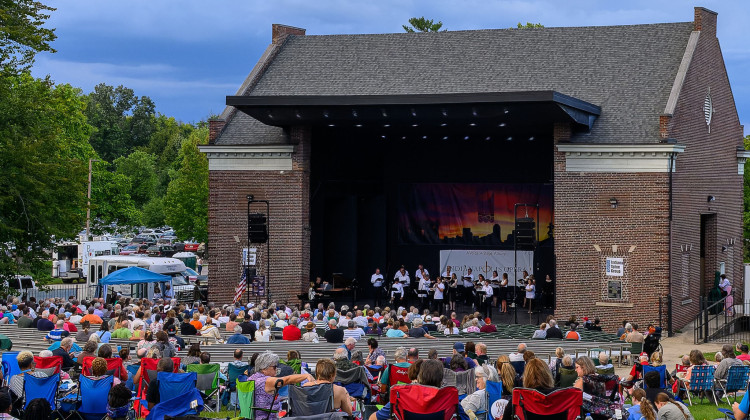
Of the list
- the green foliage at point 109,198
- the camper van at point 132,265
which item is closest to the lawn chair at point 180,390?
the camper van at point 132,265

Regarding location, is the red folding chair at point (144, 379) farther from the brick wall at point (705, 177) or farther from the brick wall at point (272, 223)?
the brick wall at point (705, 177)

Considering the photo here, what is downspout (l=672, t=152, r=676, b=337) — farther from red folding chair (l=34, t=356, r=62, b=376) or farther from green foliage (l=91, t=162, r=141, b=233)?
green foliage (l=91, t=162, r=141, b=233)

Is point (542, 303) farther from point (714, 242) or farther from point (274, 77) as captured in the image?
point (274, 77)

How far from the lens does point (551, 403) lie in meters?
10.3

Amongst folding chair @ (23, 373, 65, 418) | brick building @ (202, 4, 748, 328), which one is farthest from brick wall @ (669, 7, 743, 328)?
folding chair @ (23, 373, 65, 418)

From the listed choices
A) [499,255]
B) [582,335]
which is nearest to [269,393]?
[582,335]

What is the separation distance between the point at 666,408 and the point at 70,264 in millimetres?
47982

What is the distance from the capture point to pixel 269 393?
12570mm

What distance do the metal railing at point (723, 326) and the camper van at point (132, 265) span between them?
745 inches

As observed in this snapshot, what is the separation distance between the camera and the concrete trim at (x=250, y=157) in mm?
32844

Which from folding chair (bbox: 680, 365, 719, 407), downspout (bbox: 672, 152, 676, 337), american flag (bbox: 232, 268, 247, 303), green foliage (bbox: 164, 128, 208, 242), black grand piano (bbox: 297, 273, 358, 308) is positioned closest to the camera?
folding chair (bbox: 680, 365, 719, 407)

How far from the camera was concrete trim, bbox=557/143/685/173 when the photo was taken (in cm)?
2969

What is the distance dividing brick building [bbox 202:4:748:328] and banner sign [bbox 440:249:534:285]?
519 millimetres

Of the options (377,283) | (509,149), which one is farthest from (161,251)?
(509,149)
